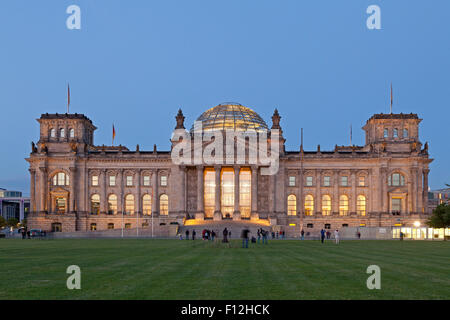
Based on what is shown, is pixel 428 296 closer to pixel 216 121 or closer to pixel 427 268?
pixel 427 268

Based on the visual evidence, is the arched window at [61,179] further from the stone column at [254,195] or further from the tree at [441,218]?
the tree at [441,218]

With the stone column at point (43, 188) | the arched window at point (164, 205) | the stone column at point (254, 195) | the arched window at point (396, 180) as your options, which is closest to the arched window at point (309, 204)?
the stone column at point (254, 195)

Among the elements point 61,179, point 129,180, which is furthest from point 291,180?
point 61,179

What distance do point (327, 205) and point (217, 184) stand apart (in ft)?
78.3

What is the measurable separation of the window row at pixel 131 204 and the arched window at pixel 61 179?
6.28 metres

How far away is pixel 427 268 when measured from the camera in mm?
25250

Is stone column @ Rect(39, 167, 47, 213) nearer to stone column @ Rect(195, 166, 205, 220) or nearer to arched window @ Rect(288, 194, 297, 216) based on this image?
stone column @ Rect(195, 166, 205, 220)

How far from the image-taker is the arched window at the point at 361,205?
10788 centimetres

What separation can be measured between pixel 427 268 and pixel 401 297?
34.7 feet

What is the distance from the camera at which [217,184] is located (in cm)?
10375

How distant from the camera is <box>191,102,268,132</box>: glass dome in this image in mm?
117562

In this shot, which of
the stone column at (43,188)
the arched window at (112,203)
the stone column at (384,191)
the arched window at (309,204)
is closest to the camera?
the stone column at (384,191)

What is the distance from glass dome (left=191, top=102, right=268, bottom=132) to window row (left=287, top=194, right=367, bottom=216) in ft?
64.7

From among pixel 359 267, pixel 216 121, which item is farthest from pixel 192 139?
pixel 359 267
